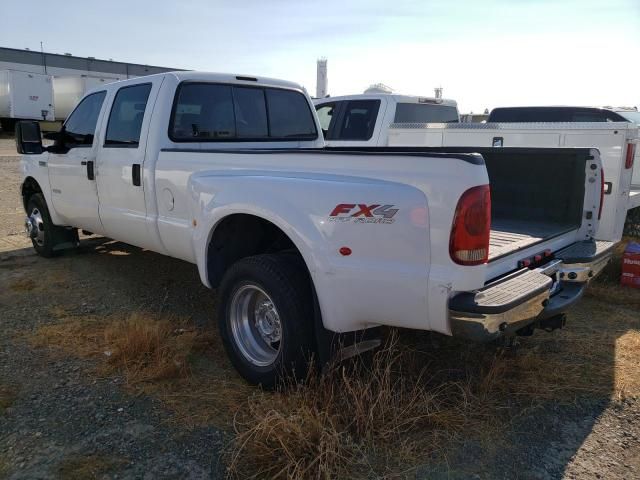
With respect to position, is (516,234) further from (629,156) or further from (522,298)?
(629,156)

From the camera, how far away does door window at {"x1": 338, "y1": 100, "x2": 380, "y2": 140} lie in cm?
792

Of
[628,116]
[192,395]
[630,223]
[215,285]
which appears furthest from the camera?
[628,116]

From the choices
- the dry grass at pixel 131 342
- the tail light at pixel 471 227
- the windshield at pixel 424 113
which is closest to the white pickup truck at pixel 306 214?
the tail light at pixel 471 227

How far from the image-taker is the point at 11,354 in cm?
396

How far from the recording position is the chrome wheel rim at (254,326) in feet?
11.4

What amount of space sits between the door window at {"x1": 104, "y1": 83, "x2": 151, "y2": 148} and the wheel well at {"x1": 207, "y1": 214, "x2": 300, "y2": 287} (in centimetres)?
142

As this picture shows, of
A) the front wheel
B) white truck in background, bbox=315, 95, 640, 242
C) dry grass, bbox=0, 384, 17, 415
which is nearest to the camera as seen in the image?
the front wheel

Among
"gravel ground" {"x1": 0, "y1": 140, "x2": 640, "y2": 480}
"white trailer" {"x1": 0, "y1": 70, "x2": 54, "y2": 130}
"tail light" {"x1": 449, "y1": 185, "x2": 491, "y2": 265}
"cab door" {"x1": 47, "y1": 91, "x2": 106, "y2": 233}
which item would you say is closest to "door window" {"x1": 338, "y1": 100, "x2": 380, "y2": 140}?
"cab door" {"x1": 47, "y1": 91, "x2": 106, "y2": 233}

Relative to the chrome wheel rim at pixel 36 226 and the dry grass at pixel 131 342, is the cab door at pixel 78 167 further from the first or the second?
the dry grass at pixel 131 342

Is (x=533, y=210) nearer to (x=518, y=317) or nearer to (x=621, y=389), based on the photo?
(x=621, y=389)

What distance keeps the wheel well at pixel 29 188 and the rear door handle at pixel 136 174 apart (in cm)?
246

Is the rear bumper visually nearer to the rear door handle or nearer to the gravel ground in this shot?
the gravel ground

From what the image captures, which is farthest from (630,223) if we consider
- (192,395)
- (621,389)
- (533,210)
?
(192,395)

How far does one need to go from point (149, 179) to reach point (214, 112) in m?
0.82
